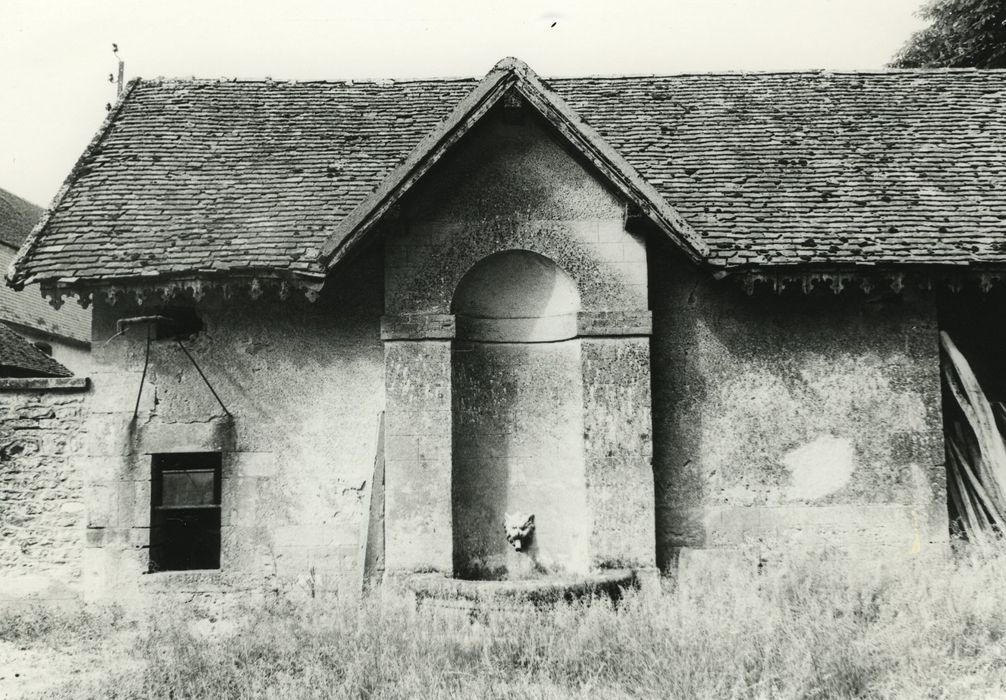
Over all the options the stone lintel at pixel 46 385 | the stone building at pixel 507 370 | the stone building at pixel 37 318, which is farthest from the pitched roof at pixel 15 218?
the stone building at pixel 507 370

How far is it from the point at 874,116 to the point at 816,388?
15.8 ft

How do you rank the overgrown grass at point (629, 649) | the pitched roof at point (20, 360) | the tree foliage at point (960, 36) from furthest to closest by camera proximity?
the tree foliage at point (960, 36)
the pitched roof at point (20, 360)
the overgrown grass at point (629, 649)

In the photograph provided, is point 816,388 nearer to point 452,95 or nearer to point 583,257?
point 583,257

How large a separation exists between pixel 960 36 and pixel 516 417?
15247mm

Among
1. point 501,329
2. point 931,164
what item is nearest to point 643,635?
point 501,329

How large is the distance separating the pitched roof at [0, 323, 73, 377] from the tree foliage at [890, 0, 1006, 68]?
19119mm

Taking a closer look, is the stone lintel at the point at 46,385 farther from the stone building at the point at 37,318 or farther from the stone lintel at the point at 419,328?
the stone building at the point at 37,318

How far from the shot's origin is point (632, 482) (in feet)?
29.0

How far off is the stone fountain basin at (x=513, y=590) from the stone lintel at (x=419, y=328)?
8.32 feet

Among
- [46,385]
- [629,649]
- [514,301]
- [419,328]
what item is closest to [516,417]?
[514,301]

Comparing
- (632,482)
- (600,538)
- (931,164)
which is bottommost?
(600,538)

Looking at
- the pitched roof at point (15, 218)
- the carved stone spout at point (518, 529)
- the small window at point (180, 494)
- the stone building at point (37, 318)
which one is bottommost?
the carved stone spout at point (518, 529)

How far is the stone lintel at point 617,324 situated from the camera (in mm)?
9070

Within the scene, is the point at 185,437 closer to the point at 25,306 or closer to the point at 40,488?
the point at 40,488
